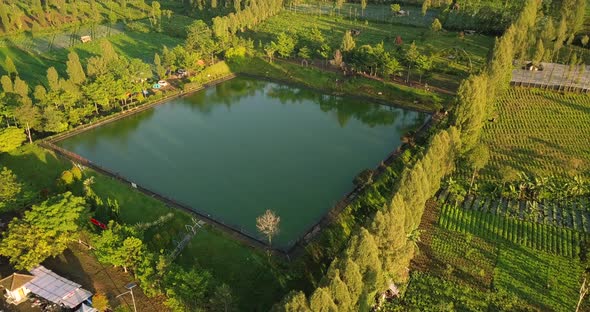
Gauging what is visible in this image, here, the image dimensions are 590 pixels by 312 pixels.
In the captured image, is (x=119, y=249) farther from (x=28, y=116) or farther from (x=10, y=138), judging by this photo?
(x=28, y=116)

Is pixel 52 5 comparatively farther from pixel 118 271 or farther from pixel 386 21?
pixel 118 271

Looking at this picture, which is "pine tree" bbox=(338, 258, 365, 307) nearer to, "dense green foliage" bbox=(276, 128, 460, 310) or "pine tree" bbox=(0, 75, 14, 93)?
"dense green foliage" bbox=(276, 128, 460, 310)

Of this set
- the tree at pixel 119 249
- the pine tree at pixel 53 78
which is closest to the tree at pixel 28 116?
the pine tree at pixel 53 78

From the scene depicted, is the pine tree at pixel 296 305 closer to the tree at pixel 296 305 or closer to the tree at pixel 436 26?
the tree at pixel 296 305

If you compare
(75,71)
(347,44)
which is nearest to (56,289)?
(75,71)

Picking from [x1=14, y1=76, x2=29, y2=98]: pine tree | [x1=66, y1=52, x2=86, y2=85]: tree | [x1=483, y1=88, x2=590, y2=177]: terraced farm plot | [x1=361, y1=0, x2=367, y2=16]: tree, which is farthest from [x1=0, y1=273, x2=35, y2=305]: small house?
[x1=361, y1=0, x2=367, y2=16]: tree

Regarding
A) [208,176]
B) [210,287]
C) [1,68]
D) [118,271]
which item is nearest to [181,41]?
[1,68]
